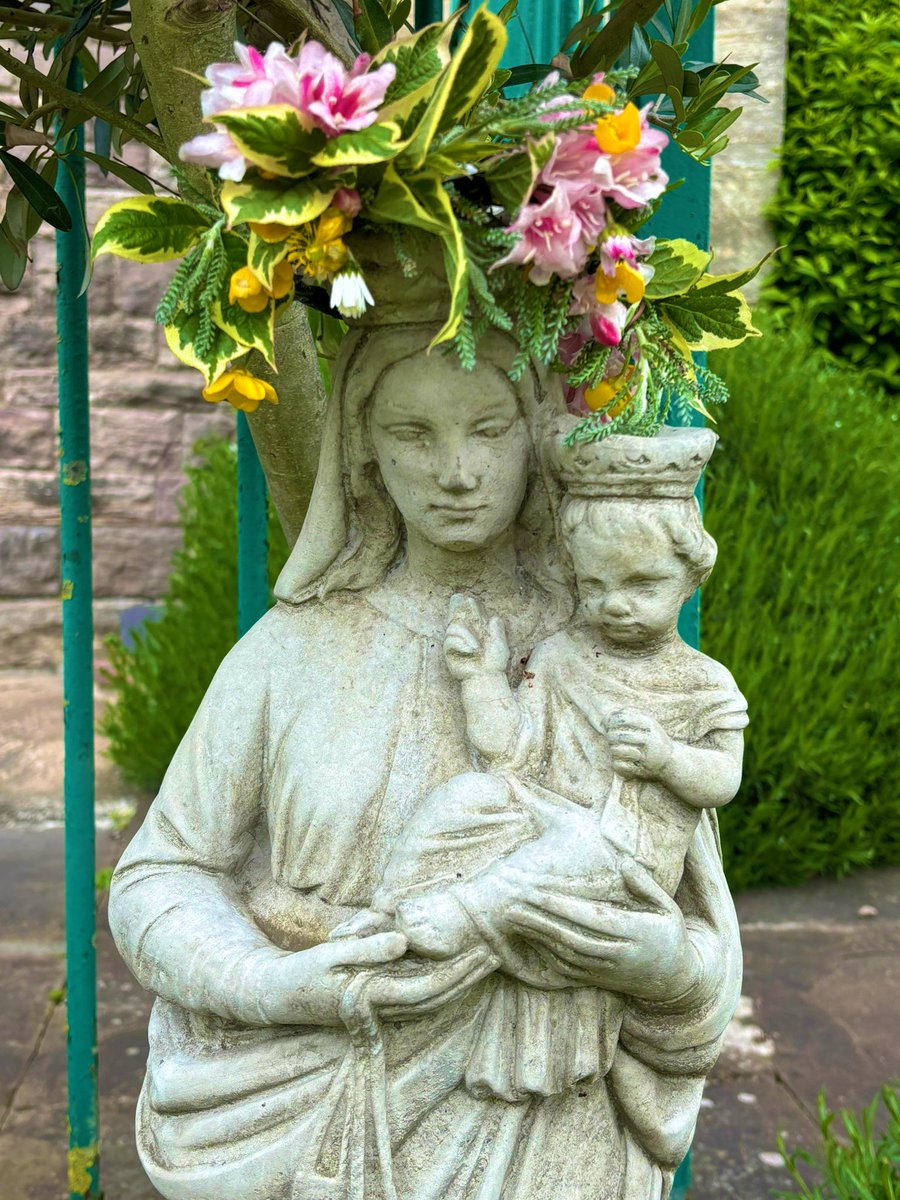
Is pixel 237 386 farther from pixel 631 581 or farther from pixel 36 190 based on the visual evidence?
pixel 36 190

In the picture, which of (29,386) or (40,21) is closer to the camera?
(40,21)

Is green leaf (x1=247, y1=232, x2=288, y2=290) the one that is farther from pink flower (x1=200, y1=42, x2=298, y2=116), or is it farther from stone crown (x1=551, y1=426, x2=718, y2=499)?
stone crown (x1=551, y1=426, x2=718, y2=499)

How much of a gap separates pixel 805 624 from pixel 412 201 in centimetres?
320

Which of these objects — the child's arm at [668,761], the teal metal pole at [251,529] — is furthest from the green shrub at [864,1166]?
the teal metal pole at [251,529]

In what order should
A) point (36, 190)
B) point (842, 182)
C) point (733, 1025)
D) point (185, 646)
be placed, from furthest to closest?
point (842, 182), point (185, 646), point (733, 1025), point (36, 190)

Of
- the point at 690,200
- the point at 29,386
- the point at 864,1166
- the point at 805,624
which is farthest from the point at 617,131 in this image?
the point at 29,386

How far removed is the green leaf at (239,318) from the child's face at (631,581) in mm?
384

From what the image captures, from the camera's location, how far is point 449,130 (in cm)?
132

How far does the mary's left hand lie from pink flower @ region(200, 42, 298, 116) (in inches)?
30.5

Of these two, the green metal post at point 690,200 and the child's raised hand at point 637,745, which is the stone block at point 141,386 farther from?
the child's raised hand at point 637,745

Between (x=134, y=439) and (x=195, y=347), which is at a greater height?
(x=195, y=347)

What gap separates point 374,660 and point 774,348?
3.79 metres

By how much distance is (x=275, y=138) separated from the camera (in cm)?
124

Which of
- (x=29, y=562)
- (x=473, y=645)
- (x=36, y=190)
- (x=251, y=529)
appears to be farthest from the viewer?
(x=29, y=562)
